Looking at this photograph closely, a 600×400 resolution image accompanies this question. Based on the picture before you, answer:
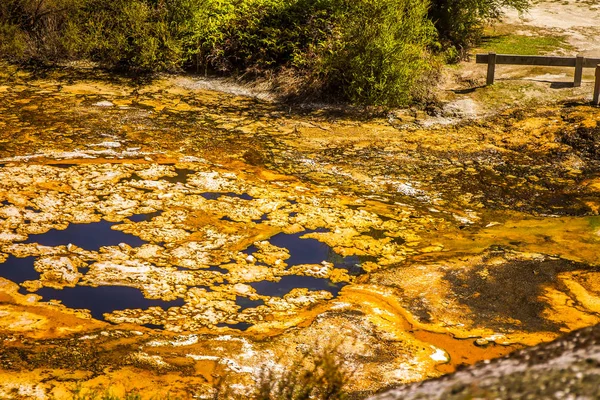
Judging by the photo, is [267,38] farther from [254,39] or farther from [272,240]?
[272,240]

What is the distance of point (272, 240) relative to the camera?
22.9 feet

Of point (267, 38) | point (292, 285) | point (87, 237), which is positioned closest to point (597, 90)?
point (267, 38)

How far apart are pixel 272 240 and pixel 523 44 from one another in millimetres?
9165

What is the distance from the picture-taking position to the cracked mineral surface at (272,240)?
511cm

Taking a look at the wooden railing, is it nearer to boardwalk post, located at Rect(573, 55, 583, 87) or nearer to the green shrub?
boardwalk post, located at Rect(573, 55, 583, 87)

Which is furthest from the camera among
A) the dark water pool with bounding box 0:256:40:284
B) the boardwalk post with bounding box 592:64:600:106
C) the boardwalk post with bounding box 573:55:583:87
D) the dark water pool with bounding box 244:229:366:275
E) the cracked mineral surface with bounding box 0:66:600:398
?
the boardwalk post with bounding box 573:55:583:87

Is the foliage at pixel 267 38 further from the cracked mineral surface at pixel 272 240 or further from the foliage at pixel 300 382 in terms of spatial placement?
A: the foliage at pixel 300 382

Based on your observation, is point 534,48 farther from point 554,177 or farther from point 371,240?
point 371,240

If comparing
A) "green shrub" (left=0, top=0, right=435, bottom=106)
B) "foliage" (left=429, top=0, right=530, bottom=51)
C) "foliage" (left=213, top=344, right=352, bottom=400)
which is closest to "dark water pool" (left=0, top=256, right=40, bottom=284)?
"foliage" (left=213, top=344, right=352, bottom=400)

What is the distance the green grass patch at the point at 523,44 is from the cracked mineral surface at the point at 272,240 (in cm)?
296

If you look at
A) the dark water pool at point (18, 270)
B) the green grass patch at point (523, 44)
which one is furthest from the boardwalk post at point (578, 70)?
the dark water pool at point (18, 270)

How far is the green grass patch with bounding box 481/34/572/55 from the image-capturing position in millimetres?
13367

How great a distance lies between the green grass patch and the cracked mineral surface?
2.96m

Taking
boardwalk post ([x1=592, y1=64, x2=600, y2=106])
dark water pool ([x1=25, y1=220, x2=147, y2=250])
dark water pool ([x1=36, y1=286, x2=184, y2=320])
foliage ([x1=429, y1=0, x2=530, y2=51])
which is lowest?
dark water pool ([x1=36, y1=286, x2=184, y2=320])
